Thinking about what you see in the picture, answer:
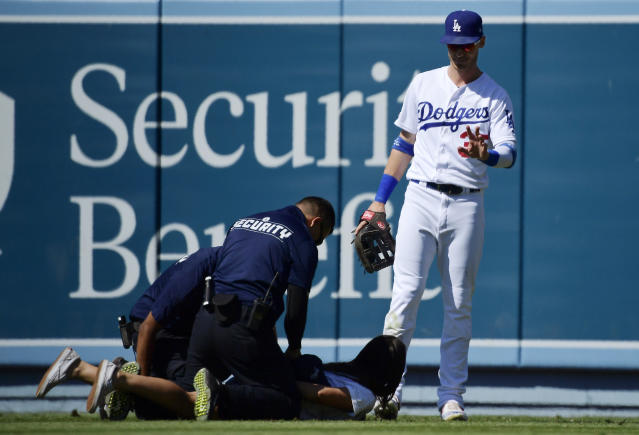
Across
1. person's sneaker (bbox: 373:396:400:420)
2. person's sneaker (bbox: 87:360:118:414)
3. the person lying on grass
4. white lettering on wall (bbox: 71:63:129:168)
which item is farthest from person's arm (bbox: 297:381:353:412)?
white lettering on wall (bbox: 71:63:129:168)

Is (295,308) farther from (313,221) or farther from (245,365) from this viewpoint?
(313,221)

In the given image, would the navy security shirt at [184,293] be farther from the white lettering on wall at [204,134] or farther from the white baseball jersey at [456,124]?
the white lettering on wall at [204,134]

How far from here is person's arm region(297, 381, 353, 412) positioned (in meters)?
5.04

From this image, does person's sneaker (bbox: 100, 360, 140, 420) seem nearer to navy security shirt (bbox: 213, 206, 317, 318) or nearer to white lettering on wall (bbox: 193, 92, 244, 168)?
navy security shirt (bbox: 213, 206, 317, 318)

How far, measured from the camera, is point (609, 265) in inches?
269

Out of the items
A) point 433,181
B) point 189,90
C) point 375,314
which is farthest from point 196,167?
point 433,181

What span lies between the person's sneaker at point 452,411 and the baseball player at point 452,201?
13 mm

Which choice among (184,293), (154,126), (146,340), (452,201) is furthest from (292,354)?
(154,126)

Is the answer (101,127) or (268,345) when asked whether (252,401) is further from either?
(101,127)

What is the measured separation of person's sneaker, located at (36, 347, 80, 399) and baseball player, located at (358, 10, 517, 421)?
158 centimetres

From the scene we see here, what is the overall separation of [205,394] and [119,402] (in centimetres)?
51

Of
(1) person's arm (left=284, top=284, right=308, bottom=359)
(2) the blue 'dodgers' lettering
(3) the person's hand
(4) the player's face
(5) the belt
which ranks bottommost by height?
(3) the person's hand

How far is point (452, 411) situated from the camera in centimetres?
508

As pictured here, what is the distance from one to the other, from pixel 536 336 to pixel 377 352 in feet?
6.42
